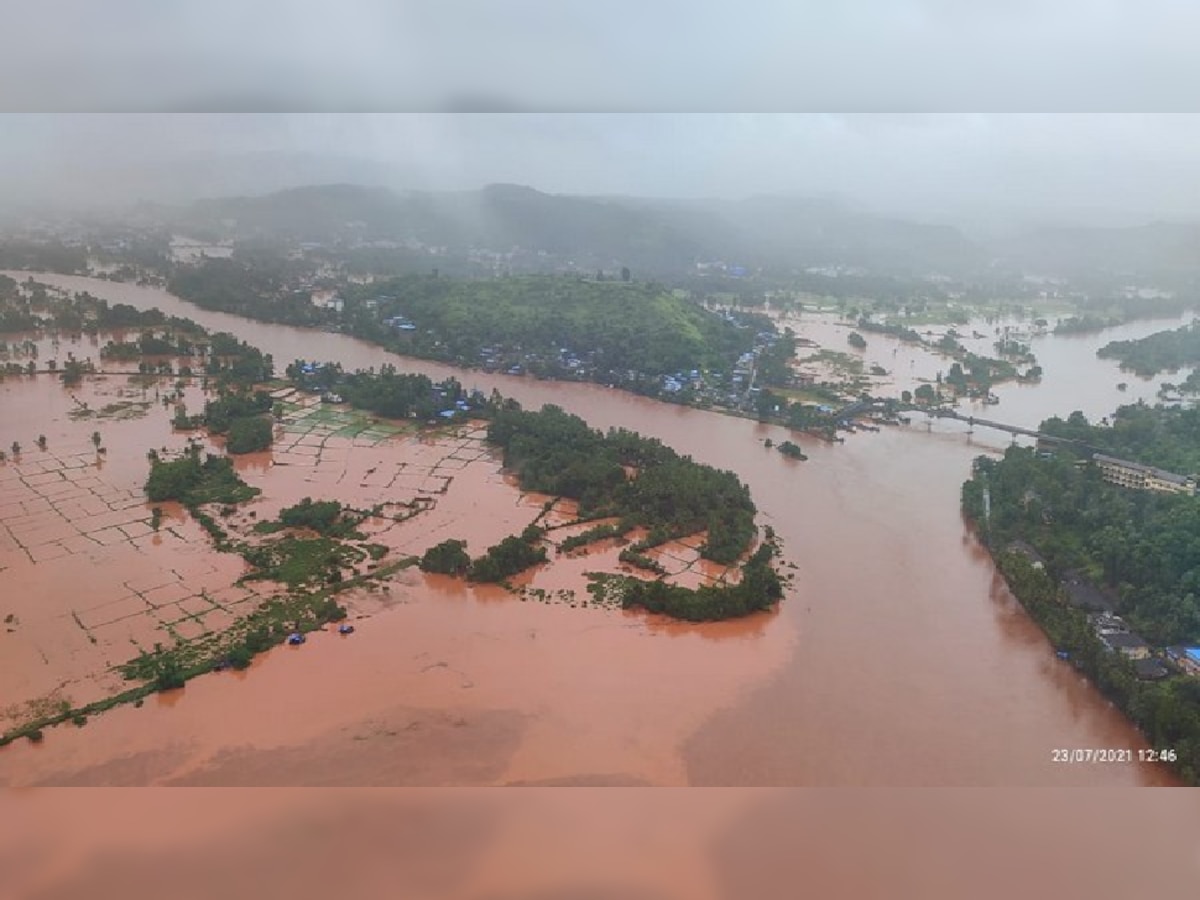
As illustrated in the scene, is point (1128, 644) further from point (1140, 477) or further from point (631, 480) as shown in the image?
point (631, 480)

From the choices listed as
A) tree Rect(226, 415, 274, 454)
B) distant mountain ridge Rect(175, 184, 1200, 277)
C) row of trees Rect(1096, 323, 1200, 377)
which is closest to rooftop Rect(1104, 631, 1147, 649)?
distant mountain ridge Rect(175, 184, 1200, 277)

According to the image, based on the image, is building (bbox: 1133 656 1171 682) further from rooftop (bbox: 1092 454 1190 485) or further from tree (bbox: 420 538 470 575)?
tree (bbox: 420 538 470 575)

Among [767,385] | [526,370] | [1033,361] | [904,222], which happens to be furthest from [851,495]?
[1033,361]

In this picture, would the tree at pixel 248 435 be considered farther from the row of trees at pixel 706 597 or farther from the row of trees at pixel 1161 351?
the row of trees at pixel 1161 351

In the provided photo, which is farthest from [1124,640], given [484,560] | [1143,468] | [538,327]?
[538,327]

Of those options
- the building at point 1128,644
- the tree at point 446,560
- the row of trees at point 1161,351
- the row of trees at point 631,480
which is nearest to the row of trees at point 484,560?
the tree at point 446,560

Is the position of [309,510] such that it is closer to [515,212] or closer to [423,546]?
[423,546]
